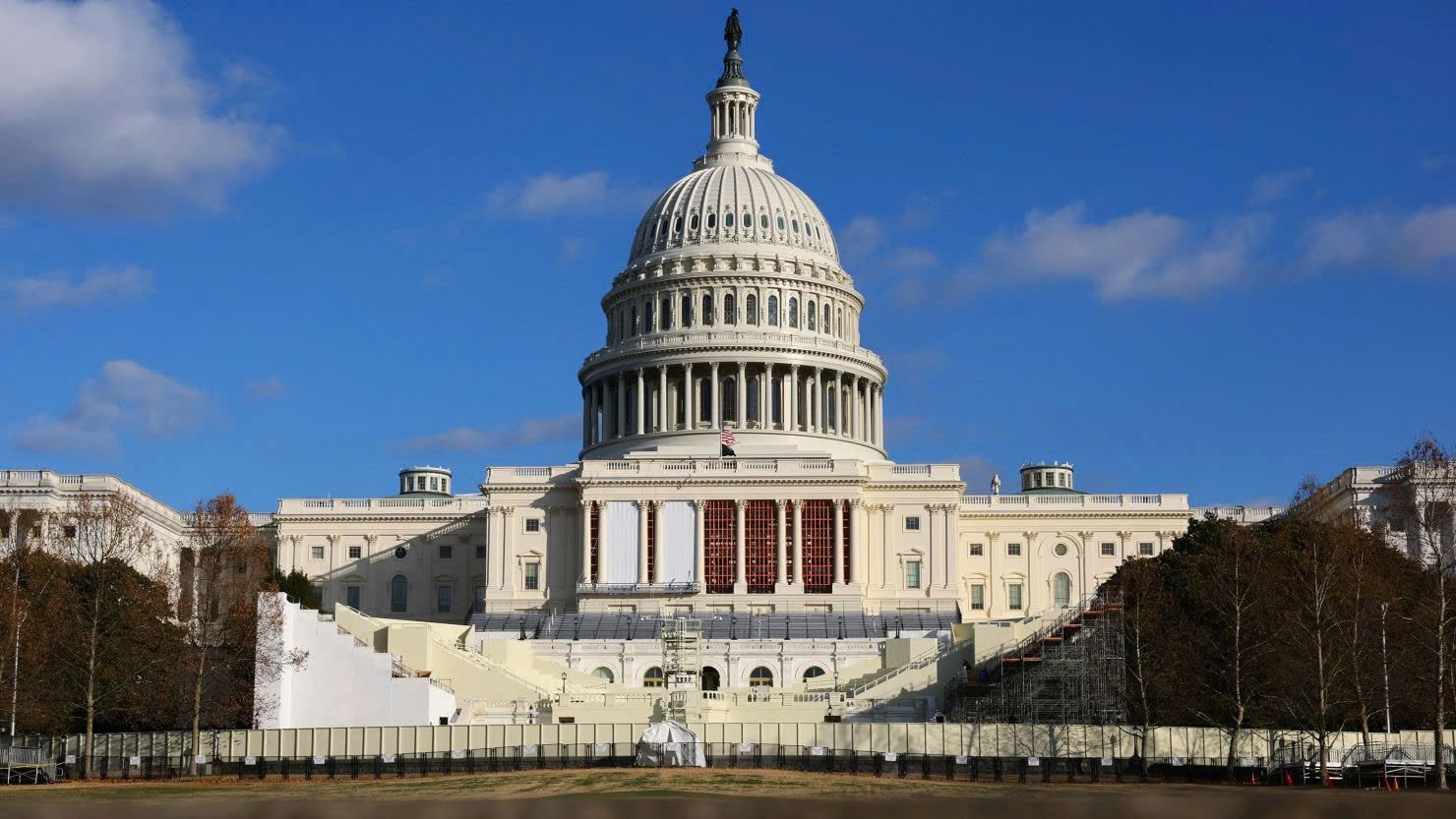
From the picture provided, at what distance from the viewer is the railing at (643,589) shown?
14488 cm

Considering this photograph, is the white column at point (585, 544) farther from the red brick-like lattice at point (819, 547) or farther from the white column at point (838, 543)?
the white column at point (838, 543)

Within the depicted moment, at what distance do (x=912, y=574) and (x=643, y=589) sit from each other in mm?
22093

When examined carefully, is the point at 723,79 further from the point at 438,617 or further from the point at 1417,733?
the point at 1417,733

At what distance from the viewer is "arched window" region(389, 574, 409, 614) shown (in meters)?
164

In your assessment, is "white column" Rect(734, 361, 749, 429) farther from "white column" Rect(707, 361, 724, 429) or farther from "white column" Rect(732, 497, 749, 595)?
"white column" Rect(732, 497, 749, 595)

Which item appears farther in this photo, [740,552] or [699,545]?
[699,545]

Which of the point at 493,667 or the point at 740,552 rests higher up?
the point at 740,552

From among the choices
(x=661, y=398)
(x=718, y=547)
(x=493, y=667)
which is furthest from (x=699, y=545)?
(x=493, y=667)

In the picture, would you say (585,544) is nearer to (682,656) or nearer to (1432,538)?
(682,656)

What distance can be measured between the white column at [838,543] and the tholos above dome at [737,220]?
3466 centimetres

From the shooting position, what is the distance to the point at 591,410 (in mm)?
177125

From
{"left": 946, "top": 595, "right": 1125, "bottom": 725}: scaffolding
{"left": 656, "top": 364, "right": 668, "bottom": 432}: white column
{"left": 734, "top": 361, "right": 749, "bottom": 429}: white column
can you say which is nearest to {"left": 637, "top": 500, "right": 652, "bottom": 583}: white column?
{"left": 656, "top": 364, "right": 668, "bottom": 432}: white column

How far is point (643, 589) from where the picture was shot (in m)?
145

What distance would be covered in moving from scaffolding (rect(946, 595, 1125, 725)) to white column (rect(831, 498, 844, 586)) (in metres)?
41.8
